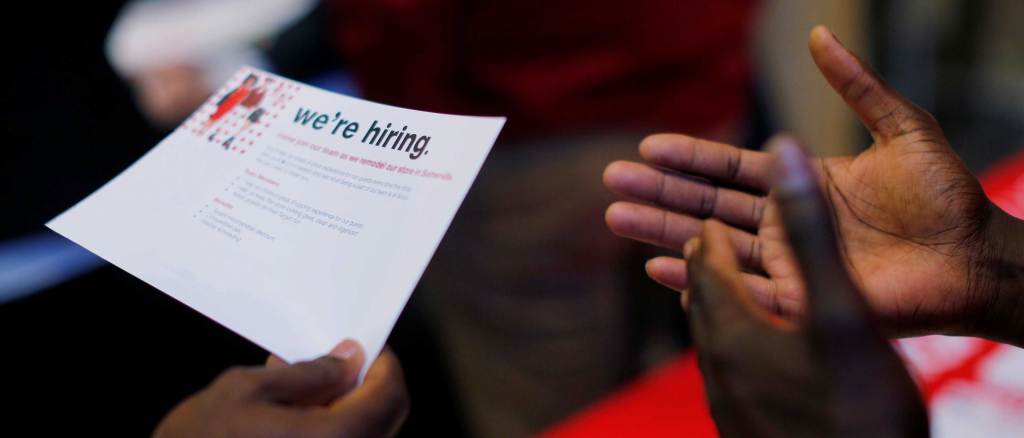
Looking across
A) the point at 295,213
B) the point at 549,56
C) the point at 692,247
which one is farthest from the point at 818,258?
the point at 549,56

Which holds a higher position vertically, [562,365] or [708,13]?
[708,13]

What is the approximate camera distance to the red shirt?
1.61 m

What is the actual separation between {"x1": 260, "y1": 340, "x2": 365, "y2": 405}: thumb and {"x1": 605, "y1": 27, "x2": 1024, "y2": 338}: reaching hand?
0.45 m

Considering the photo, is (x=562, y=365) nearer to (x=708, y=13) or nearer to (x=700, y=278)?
(x=708, y=13)

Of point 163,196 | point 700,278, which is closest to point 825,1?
point 700,278

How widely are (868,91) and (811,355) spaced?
53 centimetres

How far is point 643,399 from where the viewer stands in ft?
3.75

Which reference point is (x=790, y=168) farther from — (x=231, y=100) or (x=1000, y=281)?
(x=231, y=100)

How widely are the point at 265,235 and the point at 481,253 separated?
4.46 ft

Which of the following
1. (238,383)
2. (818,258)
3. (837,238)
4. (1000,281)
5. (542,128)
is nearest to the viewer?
(818,258)

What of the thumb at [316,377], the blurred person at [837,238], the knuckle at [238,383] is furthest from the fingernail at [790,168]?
the knuckle at [238,383]

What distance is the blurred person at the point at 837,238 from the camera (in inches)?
24.6

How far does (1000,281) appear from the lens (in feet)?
3.01

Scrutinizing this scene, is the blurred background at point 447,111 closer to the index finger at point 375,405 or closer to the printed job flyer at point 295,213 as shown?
the printed job flyer at point 295,213
